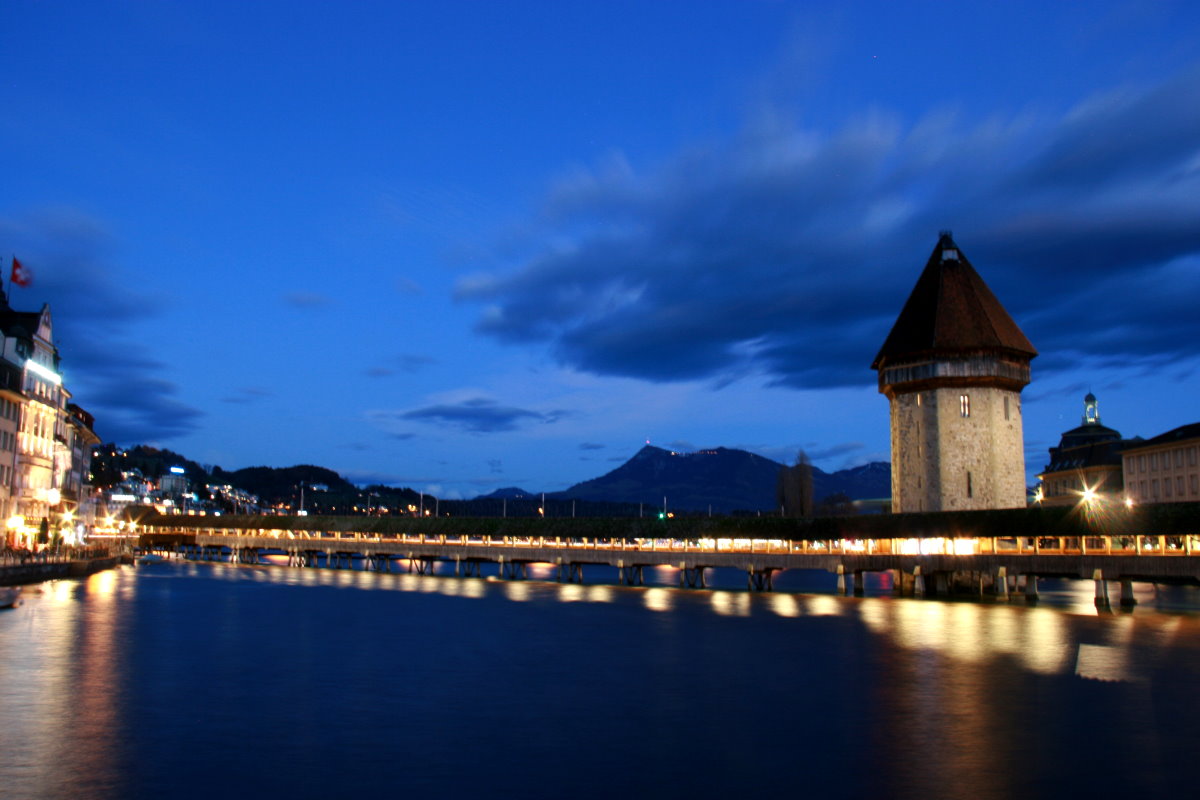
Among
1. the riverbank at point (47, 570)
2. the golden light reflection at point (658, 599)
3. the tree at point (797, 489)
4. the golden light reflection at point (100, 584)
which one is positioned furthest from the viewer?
the tree at point (797, 489)

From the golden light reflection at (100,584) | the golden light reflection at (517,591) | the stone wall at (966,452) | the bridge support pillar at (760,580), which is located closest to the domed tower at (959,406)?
the stone wall at (966,452)

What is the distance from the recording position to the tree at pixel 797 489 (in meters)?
119

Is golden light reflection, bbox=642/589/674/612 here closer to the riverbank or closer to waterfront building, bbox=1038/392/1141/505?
the riverbank

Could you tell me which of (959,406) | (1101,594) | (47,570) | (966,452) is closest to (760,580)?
(966,452)

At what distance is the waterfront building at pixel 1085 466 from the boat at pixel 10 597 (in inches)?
3820

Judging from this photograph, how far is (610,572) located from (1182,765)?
102m

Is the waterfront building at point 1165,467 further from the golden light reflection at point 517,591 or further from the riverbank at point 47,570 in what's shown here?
the riverbank at point 47,570

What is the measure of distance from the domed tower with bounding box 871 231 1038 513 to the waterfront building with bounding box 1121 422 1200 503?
127 feet

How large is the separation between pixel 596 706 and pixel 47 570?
4992 cm

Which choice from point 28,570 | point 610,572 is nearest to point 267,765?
point 28,570

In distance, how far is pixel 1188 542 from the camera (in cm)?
4478

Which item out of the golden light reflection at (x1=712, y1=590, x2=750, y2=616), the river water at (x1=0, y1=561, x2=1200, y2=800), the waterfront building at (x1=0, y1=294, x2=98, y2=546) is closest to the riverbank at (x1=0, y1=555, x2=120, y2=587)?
the waterfront building at (x1=0, y1=294, x2=98, y2=546)

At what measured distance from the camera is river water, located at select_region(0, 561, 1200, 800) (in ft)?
53.3

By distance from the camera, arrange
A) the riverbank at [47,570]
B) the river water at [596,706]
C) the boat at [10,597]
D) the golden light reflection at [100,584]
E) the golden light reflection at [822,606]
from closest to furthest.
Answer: the river water at [596,706] → the boat at [10,597] → the golden light reflection at [822,606] → the riverbank at [47,570] → the golden light reflection at [100,584]
